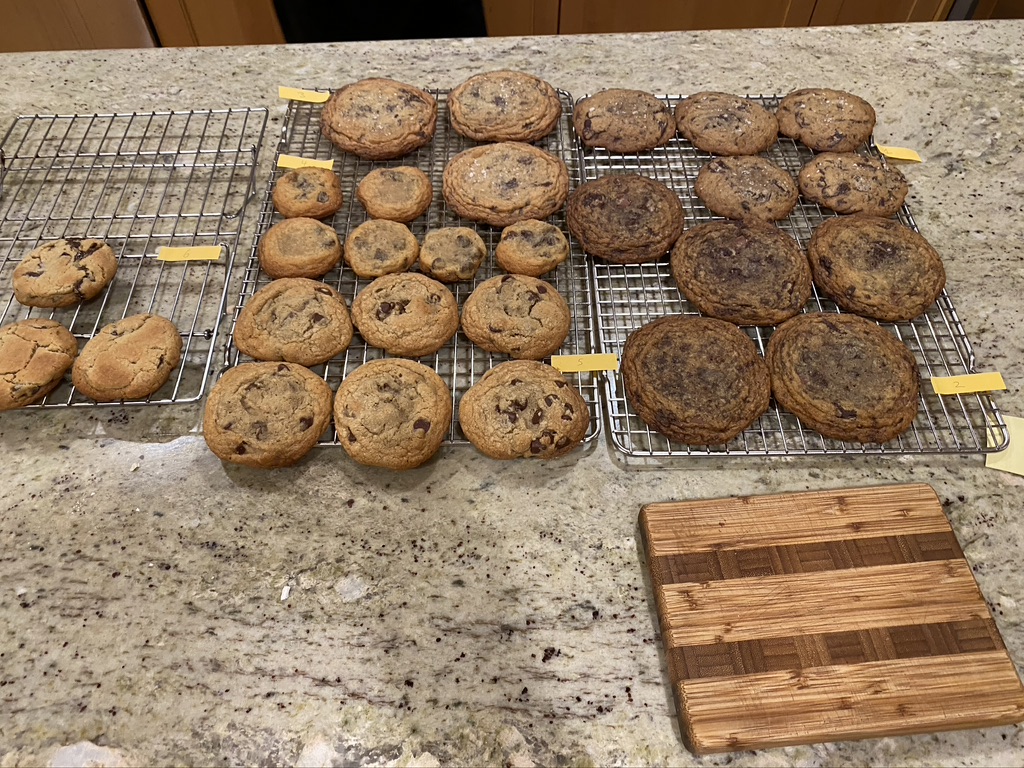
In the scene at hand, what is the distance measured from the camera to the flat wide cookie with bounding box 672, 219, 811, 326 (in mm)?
1860

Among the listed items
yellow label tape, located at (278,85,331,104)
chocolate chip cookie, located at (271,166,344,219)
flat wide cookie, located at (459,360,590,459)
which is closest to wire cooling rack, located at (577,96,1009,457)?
flat wide cookie, located at (459,360,590,459)

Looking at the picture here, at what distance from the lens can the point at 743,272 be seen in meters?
1.90

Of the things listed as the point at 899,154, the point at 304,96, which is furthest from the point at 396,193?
the point at 899,154

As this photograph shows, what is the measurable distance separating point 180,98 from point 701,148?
6.95 feet

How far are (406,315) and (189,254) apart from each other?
0.80m

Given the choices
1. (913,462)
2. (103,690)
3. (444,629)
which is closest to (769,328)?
(913,462)

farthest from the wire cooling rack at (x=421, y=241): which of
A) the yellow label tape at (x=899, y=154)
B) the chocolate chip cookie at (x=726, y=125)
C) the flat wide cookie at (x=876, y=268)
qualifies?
the yellow label tape at (x=899, y=154)

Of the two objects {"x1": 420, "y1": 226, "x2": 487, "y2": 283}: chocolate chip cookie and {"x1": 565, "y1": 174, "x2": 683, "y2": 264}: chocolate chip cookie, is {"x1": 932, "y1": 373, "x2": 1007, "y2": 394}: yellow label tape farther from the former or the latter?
{"x1": 420, "y1": 226, "x2": 487, "y2": 283}: chocolate chip cookie

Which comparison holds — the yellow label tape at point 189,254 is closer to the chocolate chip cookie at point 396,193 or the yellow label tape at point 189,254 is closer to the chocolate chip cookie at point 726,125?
the chocolate chip cookie at point 396,193

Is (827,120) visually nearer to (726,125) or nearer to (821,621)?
(726,125)

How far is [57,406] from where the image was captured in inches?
68.4

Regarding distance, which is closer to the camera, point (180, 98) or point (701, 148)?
point (701, 148)

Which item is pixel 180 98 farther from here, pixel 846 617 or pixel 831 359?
pixel 846 617

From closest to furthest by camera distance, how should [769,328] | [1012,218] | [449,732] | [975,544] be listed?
[449,732], [975,544], [769,328], [1012,218]
